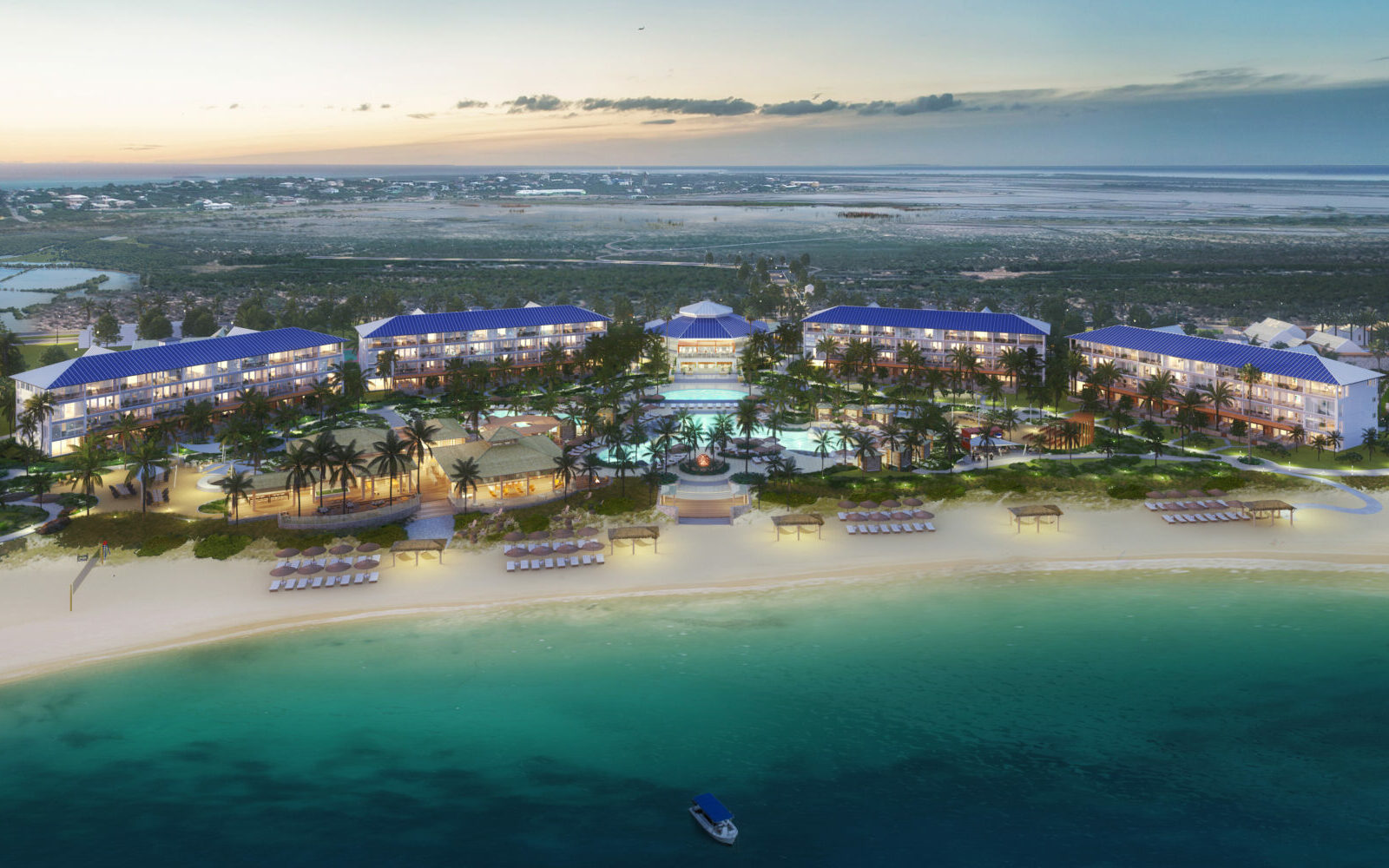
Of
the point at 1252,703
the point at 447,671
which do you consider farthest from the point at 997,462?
the point at 447,671

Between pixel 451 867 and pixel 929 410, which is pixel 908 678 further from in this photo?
pixel 929 410

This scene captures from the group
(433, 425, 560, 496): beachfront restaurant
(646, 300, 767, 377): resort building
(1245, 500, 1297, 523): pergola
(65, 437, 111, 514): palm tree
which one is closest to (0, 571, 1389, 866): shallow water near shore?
(1245, 500, 1297, 523): pergola

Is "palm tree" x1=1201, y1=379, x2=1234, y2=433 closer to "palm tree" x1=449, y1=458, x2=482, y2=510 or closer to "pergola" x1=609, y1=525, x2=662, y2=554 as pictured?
"pergola" x1=609, y1=525, x2=662, y2=554

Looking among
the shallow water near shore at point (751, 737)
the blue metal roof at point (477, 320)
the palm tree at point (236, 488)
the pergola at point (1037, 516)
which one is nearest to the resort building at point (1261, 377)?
the shallow water near shore at point (751, 737)

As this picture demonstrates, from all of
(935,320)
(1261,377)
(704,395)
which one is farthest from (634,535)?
(935,320)

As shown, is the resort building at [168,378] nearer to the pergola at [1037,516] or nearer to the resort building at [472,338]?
the resort building at [472,338]

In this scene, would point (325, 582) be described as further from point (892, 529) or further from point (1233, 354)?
point (1233, 354)
